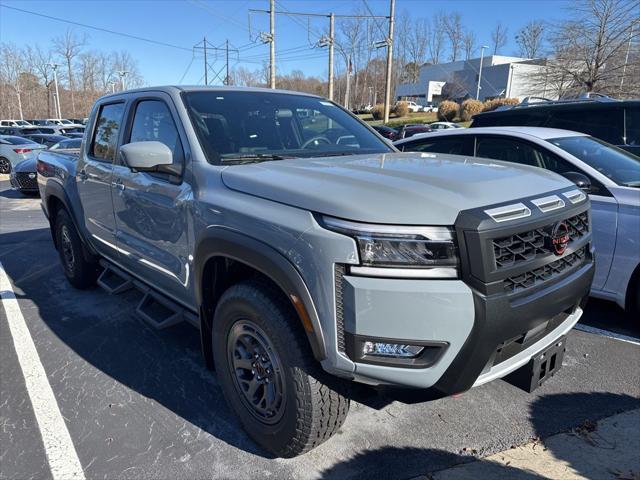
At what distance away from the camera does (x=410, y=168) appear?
8.20ft

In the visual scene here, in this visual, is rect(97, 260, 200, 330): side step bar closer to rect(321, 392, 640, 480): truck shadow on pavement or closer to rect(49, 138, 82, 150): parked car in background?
rect(321, 392, 640, 480): truck shadow on pavement

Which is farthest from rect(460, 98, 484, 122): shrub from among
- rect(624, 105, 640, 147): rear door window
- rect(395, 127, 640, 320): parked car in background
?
rect(395, 127, 640, 320): parked car in background

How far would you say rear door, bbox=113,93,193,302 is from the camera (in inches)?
112

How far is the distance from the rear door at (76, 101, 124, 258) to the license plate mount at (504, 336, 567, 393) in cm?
307

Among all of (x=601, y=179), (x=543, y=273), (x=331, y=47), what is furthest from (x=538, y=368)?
(x=331, y=47)

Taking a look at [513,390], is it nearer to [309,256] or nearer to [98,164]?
[309,256]

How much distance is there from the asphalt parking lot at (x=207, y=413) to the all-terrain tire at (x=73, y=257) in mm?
770

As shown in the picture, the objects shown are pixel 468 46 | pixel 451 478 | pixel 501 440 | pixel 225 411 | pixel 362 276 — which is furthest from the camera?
pixel 468 46

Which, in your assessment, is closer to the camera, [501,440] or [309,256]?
[309,256]

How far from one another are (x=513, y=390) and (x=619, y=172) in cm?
224

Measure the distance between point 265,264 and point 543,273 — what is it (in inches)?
50.0

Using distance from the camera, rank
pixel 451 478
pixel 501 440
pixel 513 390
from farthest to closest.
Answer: pixel 513 390, pixel 501 440, pixel 451 478

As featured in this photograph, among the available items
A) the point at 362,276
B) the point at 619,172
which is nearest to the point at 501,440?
the point at 362,276

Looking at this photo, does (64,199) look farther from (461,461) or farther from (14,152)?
(14,152)
